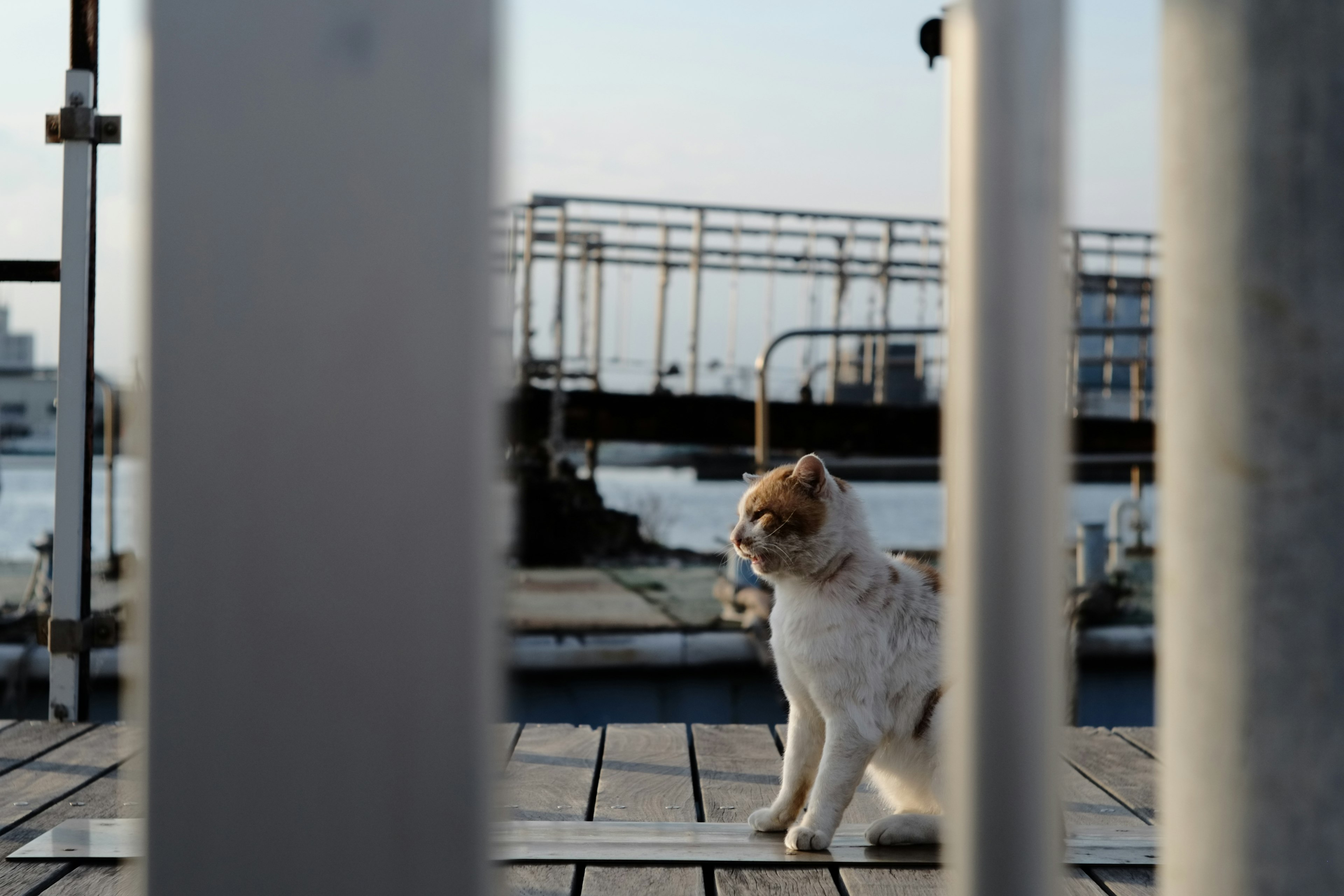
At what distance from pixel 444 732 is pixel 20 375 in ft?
14.7

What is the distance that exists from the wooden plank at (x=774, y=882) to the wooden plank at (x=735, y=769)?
0.23m

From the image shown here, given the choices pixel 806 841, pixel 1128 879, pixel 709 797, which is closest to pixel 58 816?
pixel 709 797

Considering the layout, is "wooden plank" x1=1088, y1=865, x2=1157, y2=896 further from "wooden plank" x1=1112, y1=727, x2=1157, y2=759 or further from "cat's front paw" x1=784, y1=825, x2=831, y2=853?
→ "wooden plank" x1=1112, y1=727, x2=1157, y2=759

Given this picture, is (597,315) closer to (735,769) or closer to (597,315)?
(597,315)

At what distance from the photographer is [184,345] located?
1.15 feet

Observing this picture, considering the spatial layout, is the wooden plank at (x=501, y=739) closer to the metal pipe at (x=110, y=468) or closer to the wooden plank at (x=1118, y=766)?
the wooden plank at (x=1118, y=766)

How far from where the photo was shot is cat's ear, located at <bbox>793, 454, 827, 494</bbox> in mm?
1600

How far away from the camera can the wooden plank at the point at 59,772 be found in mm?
Result: 1640

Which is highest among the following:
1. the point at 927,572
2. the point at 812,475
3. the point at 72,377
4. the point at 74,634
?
the point at 72,377

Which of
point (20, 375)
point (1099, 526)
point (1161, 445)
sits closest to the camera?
point (1161, 445)

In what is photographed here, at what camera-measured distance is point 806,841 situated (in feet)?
4.60

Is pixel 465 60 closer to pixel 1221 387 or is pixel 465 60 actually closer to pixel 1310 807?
pixel 1221 387

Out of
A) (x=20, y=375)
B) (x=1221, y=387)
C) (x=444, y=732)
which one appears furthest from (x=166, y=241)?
(x=20, y=375)

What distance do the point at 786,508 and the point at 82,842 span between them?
3.60 feet
